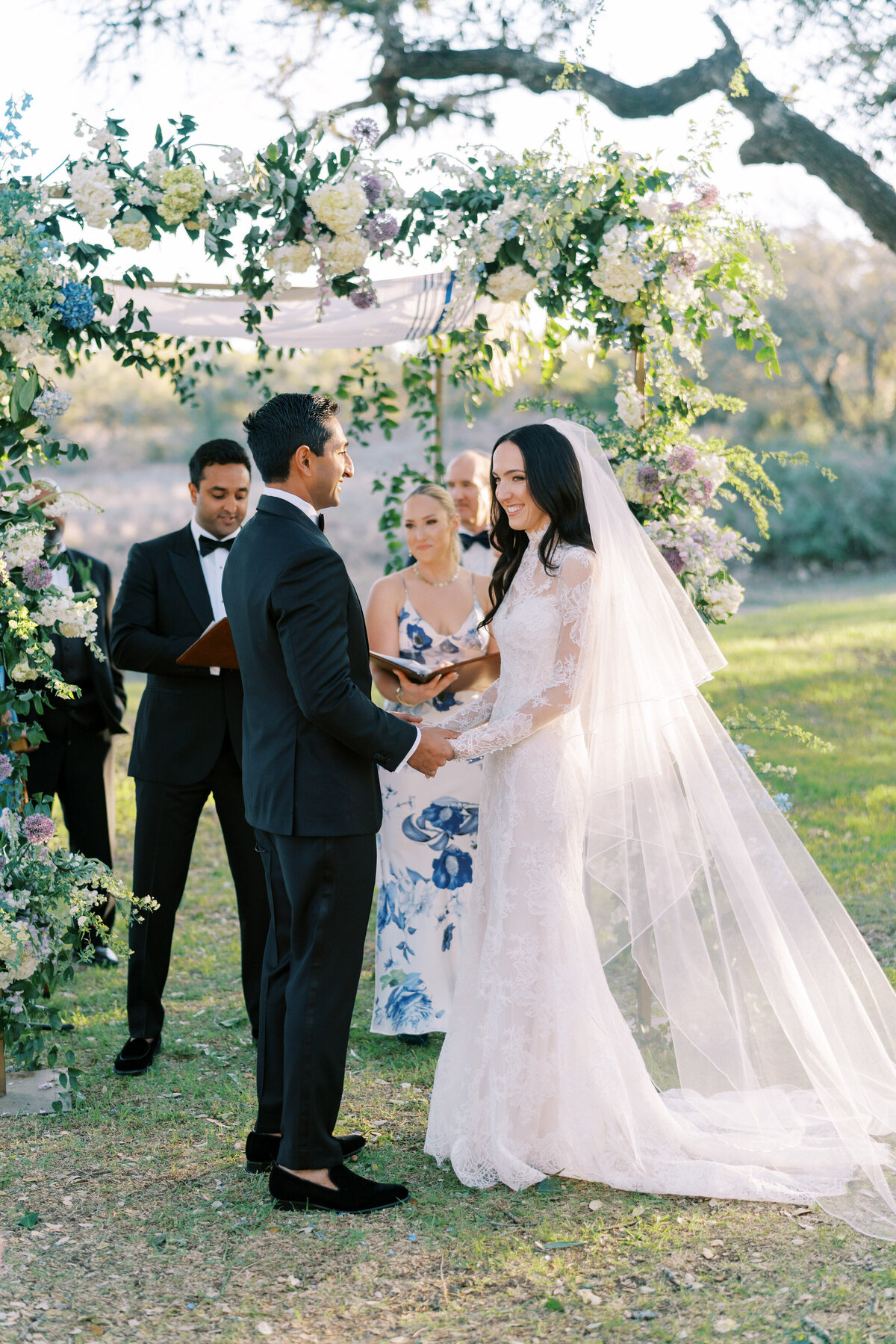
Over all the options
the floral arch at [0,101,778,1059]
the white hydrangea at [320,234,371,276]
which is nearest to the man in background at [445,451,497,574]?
the floral arch at [0,101,778,1059]

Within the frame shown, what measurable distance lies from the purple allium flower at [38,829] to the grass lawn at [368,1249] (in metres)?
0.98

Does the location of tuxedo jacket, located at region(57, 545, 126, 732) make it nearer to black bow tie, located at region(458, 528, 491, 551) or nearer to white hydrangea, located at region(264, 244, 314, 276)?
white hydrangea, located at region(264, 244, 314, 276)

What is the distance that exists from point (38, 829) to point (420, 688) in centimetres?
146

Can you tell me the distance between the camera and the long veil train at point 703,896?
12.0 feet

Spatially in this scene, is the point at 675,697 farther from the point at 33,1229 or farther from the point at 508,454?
the point at 33,1229

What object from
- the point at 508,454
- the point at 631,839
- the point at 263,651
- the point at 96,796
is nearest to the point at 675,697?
the point at 631,839

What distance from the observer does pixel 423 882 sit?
194 inches

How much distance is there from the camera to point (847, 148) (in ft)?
27.5

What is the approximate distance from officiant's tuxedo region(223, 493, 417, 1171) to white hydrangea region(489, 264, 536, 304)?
1.76 meters

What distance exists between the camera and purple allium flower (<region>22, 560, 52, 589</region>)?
4105 millimetres

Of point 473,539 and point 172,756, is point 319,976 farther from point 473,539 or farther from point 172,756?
point 473,539

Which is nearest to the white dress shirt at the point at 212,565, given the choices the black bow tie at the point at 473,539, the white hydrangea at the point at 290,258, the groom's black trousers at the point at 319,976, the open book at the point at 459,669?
the open book at the point at 459,669

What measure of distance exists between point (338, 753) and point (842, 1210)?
1841 millimetres

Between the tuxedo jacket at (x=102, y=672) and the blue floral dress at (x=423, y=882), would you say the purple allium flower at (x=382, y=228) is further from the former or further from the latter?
the tuxedo jacket at (x=102, y=672)
